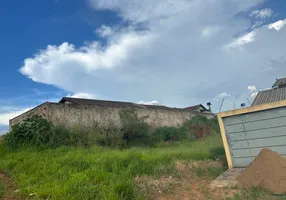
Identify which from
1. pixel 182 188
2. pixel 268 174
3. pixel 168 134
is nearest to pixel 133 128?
pixel 168 134

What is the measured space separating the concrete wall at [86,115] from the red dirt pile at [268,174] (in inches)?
292

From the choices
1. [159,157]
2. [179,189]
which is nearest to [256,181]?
[179,189]

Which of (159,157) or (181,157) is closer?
(159,157)

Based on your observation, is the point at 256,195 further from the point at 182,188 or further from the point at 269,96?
the point at 269,96

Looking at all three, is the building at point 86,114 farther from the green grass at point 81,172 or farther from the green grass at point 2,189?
the green grass at point 2,189

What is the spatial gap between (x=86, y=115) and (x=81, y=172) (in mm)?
5987

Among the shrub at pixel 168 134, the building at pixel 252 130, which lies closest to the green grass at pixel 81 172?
the building at pixel 252 130

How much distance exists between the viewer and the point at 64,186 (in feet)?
12.7

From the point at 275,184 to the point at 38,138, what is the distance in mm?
7273

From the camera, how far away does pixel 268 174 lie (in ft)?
13.5

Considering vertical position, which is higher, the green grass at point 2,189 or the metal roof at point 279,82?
the metal roof at point 279,82

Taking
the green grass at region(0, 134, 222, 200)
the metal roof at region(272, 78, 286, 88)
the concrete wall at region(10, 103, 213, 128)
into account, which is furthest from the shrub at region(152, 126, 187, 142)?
the metal roof at region(272, 78, 286, 88)

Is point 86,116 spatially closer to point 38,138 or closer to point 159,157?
point 38,138

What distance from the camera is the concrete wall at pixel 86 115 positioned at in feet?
30.2
